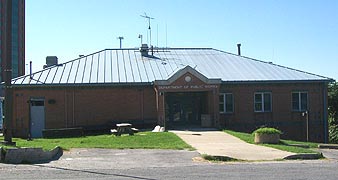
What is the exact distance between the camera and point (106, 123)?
104ft

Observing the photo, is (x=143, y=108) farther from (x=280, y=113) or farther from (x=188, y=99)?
(x=280, y=113)

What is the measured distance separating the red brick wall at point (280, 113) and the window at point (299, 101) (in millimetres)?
303

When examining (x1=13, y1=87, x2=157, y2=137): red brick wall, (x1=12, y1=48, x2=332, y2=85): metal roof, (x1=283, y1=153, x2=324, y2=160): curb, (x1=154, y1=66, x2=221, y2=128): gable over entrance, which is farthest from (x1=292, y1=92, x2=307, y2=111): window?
(x1=283, y1=153, x2=324, y2=160): curb

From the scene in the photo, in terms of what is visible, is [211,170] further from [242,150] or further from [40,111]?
[40,111]

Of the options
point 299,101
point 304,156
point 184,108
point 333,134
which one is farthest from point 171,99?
point 304,156

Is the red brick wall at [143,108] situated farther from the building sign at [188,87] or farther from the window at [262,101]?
the building sign at [188,87]

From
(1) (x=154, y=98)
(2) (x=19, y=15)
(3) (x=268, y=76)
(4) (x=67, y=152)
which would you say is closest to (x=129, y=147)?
(4) (x=67, y=152)

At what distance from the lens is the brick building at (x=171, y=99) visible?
3075 centimetres

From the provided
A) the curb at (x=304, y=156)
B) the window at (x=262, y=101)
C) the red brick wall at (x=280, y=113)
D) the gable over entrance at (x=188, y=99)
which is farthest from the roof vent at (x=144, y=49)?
the curb at (x=304, y=156)

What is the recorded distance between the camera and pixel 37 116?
3136 centimetres

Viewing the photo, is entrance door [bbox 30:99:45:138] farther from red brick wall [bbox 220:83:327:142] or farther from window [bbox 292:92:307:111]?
window [bbox 292:92:307:111]

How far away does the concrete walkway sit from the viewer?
16562 millimetres

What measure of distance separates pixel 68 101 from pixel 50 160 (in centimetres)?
1586

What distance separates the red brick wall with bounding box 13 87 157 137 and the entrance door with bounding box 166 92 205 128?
66.8 inches
